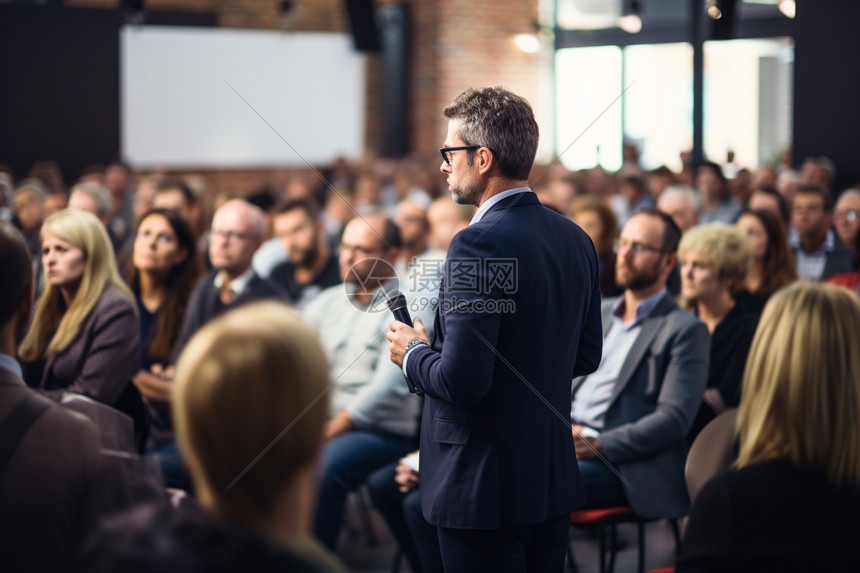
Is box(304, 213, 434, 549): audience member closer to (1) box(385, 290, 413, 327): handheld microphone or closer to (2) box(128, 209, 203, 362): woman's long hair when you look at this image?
(2) box(128, 209, 203, 362): woman's long hair

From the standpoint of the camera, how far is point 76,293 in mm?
3037

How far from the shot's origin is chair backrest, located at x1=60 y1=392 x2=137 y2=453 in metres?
1.69

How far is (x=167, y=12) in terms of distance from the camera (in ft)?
35.9

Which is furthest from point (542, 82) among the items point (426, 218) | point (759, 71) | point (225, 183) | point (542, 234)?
point (542, 234)

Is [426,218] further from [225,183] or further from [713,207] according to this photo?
[225,183]

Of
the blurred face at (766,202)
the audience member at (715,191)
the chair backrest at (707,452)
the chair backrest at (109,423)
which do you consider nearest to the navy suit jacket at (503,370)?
the chair backrest at (707,452)

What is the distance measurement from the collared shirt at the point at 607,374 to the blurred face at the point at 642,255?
→ 7cm

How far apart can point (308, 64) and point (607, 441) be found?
392 inches

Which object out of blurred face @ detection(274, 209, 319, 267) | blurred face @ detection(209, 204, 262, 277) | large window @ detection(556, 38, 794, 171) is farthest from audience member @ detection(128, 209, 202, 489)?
large window @ detection(556, 38, 794, 171)

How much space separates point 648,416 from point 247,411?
6.69 ft

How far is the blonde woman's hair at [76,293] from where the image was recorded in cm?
296

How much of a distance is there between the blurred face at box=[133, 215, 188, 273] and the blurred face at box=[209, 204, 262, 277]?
0.17 m

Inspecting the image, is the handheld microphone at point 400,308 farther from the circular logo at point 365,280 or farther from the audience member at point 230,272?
the audience member at point 230,272

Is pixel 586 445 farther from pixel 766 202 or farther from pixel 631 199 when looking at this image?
pixel 631 199
